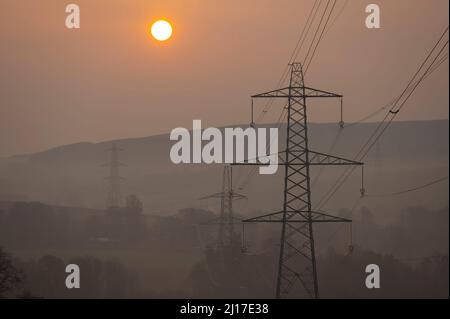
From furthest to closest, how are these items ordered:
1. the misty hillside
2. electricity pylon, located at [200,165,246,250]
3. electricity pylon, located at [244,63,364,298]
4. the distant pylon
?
1. the distant pylon
2. the misty hillside
3. electricity pylon, located at [200,165,246,250]
4. electricity pylon, located at [244,63,364,298]

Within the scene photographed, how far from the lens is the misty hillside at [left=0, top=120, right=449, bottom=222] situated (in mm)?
73562

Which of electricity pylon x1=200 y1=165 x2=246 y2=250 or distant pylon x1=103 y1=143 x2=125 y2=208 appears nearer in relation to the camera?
electricity pylon x1=200 y1=165 x2=246 y2=250

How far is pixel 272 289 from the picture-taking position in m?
54.6

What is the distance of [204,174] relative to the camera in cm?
8038

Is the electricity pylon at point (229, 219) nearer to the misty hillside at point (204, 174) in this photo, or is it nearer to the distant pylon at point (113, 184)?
the misty hillside at point (204, 174)

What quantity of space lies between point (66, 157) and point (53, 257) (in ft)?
68.9

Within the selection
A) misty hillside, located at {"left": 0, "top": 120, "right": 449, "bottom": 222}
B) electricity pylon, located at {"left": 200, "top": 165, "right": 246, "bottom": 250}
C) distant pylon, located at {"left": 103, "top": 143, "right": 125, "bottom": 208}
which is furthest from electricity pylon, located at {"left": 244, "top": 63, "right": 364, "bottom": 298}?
distant pylon, located at {"left": 103, "top": 143, "right": 125, "bottom": 208}

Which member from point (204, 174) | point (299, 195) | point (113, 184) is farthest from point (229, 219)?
point (204, 174)

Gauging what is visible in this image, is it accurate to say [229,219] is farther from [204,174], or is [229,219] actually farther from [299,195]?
[204,174]

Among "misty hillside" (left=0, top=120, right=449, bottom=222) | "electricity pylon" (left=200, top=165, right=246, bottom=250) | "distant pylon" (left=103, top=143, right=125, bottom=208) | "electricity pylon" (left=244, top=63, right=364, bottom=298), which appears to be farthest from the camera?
"distant pylon" (left=103, top=143, right=125, bottom=208)

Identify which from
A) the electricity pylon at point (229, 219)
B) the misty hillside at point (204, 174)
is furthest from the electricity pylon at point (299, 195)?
the misty hillside at point (204, 174)

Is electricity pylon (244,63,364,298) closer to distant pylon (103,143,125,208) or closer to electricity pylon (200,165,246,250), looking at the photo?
electricity pylon (200,165,246,250)

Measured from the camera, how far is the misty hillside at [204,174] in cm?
7356
